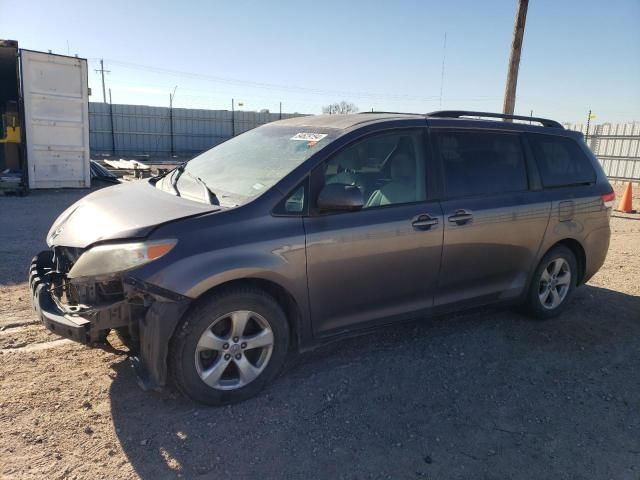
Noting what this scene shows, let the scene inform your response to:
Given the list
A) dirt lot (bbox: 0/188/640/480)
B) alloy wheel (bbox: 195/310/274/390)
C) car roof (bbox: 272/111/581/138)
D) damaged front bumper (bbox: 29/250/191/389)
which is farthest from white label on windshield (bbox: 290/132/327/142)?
dirt lot (bbox: 0/188/640/480)

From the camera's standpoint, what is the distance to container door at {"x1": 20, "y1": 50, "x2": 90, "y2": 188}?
36.4 feet

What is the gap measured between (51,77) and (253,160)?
965 centimetres

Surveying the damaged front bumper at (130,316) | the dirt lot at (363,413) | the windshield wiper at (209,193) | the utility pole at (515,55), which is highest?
the utility pole at (515,55)

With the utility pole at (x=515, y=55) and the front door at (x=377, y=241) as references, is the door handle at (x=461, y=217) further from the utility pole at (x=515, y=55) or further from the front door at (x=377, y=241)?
the utility pole at (x=515, y=55)

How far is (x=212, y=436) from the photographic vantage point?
2.95 meters

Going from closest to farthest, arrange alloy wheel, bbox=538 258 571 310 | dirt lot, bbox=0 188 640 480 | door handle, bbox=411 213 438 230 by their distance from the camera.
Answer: dirt lot, bbox=0 188 640 480, door handle, bbox=411 213 438 230, alloy wheel, bbox=538 258 571 310

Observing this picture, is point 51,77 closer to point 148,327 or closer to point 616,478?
point 148,327

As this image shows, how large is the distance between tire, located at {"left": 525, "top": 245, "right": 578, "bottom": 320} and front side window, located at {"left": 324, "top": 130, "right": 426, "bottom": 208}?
168 cm

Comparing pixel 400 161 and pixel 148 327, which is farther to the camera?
pixel 400 161

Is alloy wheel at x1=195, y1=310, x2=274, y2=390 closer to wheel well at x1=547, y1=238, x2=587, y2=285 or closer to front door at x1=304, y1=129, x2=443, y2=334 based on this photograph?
front door at x1=304, y1=129, x2=443, y2=334

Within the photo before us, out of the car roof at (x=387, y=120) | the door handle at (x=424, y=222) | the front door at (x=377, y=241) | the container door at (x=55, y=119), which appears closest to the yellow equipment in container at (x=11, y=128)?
the container door at (x=55, y=119)

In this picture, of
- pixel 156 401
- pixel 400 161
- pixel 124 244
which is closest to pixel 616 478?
pixel 400 161

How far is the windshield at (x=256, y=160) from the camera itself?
3500 mm

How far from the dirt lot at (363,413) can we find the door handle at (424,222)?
104 cm
